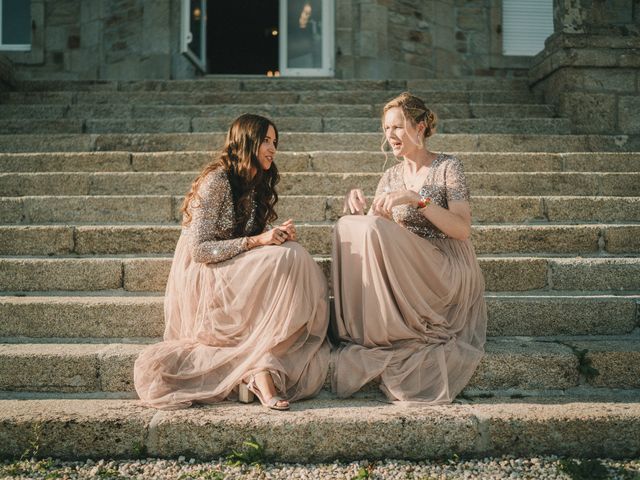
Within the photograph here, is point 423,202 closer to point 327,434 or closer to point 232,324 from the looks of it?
point 232,324

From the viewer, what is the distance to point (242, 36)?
1317cm

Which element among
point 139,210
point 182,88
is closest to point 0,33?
point 182,88

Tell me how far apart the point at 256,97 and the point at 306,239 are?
309 cm

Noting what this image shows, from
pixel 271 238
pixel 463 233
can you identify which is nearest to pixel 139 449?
pixel 271 238

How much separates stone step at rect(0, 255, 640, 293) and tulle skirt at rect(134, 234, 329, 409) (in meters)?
0.74

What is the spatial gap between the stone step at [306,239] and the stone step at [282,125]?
2.01m

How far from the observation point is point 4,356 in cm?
291

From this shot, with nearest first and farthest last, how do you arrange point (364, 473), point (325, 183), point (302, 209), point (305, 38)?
point (364, 473) → point (302, 209) → point (325, 183) → point (305, 38)

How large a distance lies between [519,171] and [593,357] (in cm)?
228

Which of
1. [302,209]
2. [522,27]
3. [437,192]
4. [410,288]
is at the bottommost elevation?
[410,288]

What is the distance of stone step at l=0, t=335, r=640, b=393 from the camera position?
9.51ft

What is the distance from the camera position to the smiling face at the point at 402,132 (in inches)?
125

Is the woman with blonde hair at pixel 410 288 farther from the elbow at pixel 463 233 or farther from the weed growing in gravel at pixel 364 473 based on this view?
the weed growing in gravel at pixel 364 473

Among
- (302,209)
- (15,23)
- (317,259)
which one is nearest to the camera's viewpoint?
(317,259)
